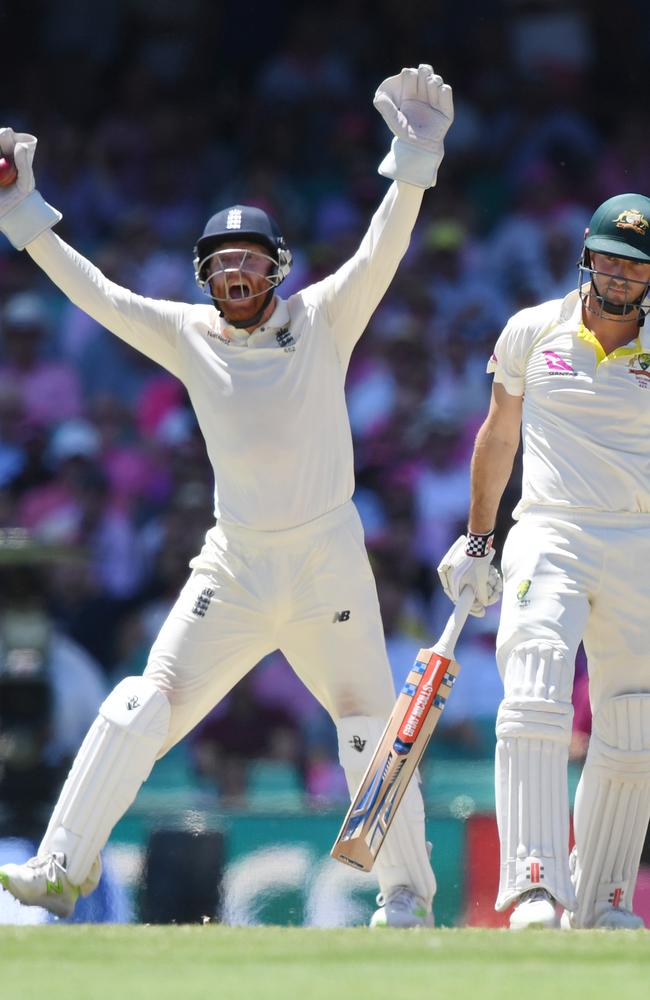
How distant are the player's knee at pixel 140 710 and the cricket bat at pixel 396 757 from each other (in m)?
0.51

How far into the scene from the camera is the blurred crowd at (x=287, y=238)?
755cm

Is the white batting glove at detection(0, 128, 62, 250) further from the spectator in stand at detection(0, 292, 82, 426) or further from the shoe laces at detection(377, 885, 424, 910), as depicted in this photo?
the spectator in stand at detection(0, 292, 82, 426)

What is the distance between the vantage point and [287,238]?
370 inches

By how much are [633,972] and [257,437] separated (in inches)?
68.5

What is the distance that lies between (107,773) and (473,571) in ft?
3.42

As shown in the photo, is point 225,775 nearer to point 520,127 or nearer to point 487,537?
point 487,537

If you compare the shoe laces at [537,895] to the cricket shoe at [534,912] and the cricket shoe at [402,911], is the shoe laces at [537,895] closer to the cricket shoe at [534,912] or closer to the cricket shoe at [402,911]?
the cricket shoe at [534,912]

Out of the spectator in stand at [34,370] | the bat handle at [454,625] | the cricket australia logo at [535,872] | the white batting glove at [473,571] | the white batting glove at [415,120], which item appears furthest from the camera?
the spectator in stand at [34,370]

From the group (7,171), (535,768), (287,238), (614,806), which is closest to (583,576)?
(535,768)

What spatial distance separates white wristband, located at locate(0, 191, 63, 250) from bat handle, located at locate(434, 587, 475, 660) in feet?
4.63

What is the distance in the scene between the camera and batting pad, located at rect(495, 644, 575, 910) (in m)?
4.52

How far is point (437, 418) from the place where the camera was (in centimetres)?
823

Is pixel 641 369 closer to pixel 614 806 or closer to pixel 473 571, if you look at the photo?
pixel 473 571

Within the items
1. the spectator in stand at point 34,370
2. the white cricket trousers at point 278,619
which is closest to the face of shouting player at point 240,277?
the white cricket trousers at point 278,619
